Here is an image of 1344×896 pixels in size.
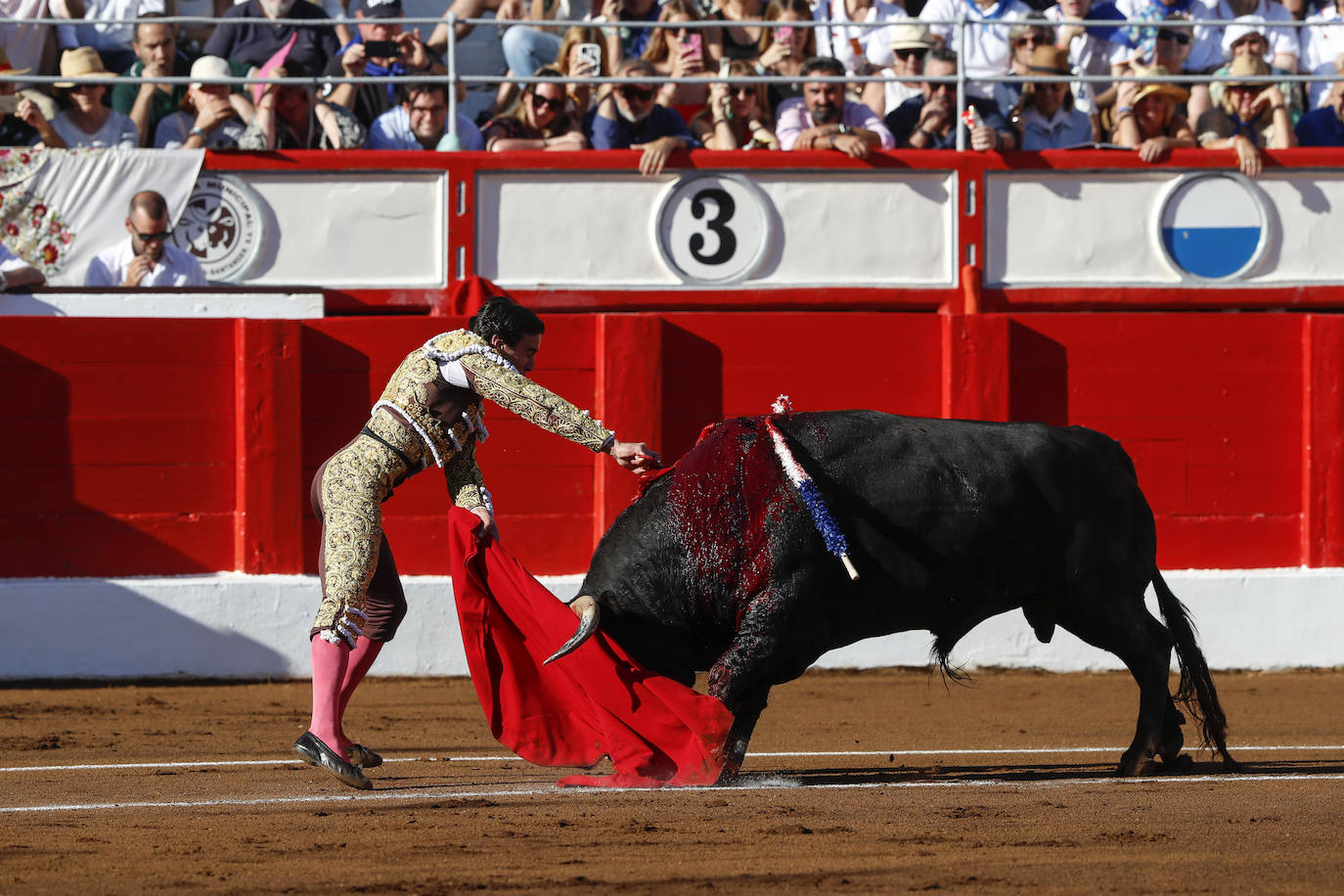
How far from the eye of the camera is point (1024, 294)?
30.8 feet

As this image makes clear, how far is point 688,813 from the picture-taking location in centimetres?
450

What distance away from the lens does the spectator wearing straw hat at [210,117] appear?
29.6 ft

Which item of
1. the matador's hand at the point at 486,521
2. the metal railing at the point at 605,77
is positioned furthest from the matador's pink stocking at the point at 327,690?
the metal railing at the point at 605,77

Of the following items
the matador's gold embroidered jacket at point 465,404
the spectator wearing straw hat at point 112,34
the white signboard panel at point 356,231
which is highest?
the spectator wearing straw hat at point 112,34

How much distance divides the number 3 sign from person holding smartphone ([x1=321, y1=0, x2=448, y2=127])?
1.50m

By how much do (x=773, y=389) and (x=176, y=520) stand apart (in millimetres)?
2796

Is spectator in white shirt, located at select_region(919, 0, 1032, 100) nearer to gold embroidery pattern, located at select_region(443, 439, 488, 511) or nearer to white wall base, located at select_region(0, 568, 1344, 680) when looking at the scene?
white wall base, located at select_region(0, 568, 1344, 680)

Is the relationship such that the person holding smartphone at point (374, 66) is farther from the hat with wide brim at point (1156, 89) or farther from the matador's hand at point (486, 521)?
the matador's hand at point (486, 521)

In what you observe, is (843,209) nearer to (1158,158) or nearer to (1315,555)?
(1158,158)

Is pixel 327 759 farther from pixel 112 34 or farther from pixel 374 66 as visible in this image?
pixel 112 34

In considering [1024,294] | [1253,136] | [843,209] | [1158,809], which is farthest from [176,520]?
[1253,136]

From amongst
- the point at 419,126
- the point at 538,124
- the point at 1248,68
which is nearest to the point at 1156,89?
the point at 1248,68

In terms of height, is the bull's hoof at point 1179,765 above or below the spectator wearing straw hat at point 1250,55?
below

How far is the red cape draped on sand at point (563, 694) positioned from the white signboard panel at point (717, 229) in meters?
4.16
